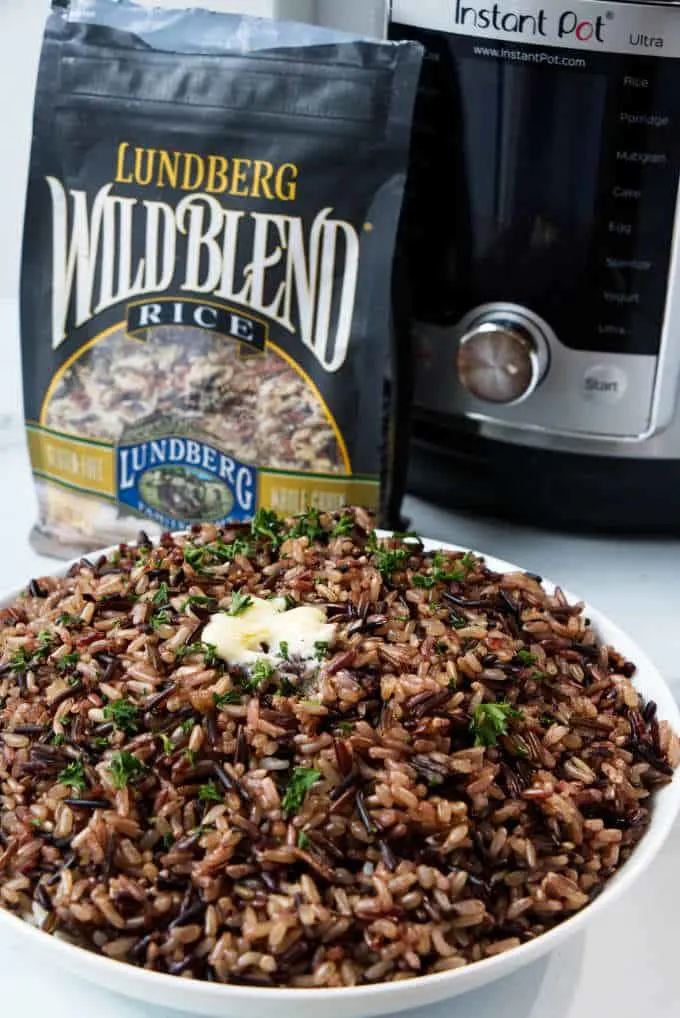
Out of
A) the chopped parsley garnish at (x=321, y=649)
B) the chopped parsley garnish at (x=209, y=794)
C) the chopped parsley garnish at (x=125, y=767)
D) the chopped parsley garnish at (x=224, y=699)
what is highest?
the chopped parsley garnish at (x=321, y=649)

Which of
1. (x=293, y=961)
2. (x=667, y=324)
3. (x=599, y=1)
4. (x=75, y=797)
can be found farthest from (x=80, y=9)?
(x=293, y=961)

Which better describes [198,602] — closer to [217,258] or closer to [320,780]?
[320,780]

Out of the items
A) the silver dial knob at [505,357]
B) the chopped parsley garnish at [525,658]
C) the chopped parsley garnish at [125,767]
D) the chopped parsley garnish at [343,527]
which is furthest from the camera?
the silver dial knob at [505,357]

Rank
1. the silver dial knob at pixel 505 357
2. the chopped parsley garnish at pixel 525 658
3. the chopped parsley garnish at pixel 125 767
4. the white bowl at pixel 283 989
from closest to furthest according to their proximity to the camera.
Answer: the white bowl at pixel 283 989 < the chopped parsley garnish at pixel 125 767 < the chopped parsley garnish at pixel 525 658 < the silver dial knob at pixel 505 357

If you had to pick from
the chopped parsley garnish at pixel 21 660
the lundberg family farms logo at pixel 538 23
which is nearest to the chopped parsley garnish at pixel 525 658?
the chopped parsley garnish at pixel 21 660

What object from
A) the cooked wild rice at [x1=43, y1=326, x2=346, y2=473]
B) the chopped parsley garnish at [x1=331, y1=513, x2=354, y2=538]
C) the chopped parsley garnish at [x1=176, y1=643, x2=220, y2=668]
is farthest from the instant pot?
the chopped parsley garnish at [x1=176, y1=643, x2=220, y2=668]

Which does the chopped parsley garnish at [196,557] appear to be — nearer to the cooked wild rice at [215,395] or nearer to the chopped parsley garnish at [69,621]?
the chopped parsley garnish at [69,621]

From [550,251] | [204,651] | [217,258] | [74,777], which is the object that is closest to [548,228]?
[550,251]

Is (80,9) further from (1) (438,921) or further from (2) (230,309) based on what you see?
(1) (438,921)
